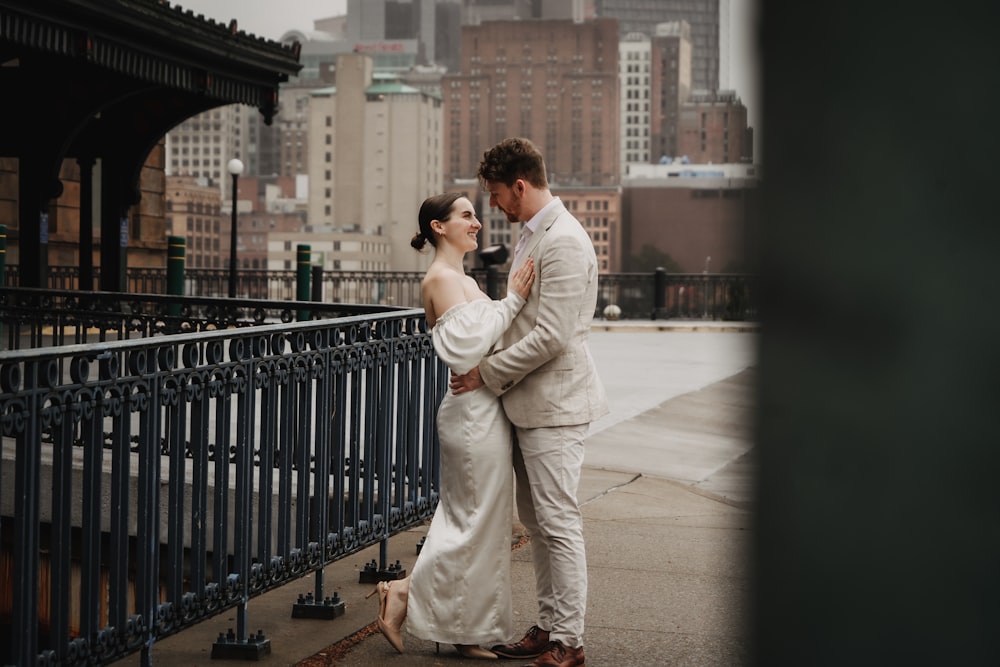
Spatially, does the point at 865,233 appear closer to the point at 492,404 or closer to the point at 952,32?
the point at 952,32

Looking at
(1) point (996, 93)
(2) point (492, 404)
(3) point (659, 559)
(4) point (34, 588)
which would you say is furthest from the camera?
(3) point (659, 559)

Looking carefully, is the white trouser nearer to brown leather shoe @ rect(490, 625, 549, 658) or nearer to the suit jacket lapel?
brown leather shoe @ rect(490, 625, 549, 658)

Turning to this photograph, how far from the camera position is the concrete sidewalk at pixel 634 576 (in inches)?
195

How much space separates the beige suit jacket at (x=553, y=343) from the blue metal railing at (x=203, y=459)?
95 centimetres

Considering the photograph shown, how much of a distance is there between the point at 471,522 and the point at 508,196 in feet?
3.87

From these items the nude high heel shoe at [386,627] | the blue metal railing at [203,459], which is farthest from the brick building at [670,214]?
the nude high heel shoe at [386,627]

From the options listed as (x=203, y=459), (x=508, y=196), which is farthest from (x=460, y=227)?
(x=203, y=459)

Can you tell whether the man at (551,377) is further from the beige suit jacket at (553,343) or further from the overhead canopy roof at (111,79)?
the overhead canopy roof at (111,79)

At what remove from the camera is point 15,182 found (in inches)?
950

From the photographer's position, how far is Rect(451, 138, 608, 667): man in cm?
461

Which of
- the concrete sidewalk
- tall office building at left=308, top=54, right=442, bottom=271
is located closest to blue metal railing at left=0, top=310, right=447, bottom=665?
the concrete sidewalk

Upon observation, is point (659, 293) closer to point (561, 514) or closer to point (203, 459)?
point (561, 514)

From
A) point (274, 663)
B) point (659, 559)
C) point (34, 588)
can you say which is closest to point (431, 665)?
point (274, 663)

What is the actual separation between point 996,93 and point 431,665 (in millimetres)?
4331
